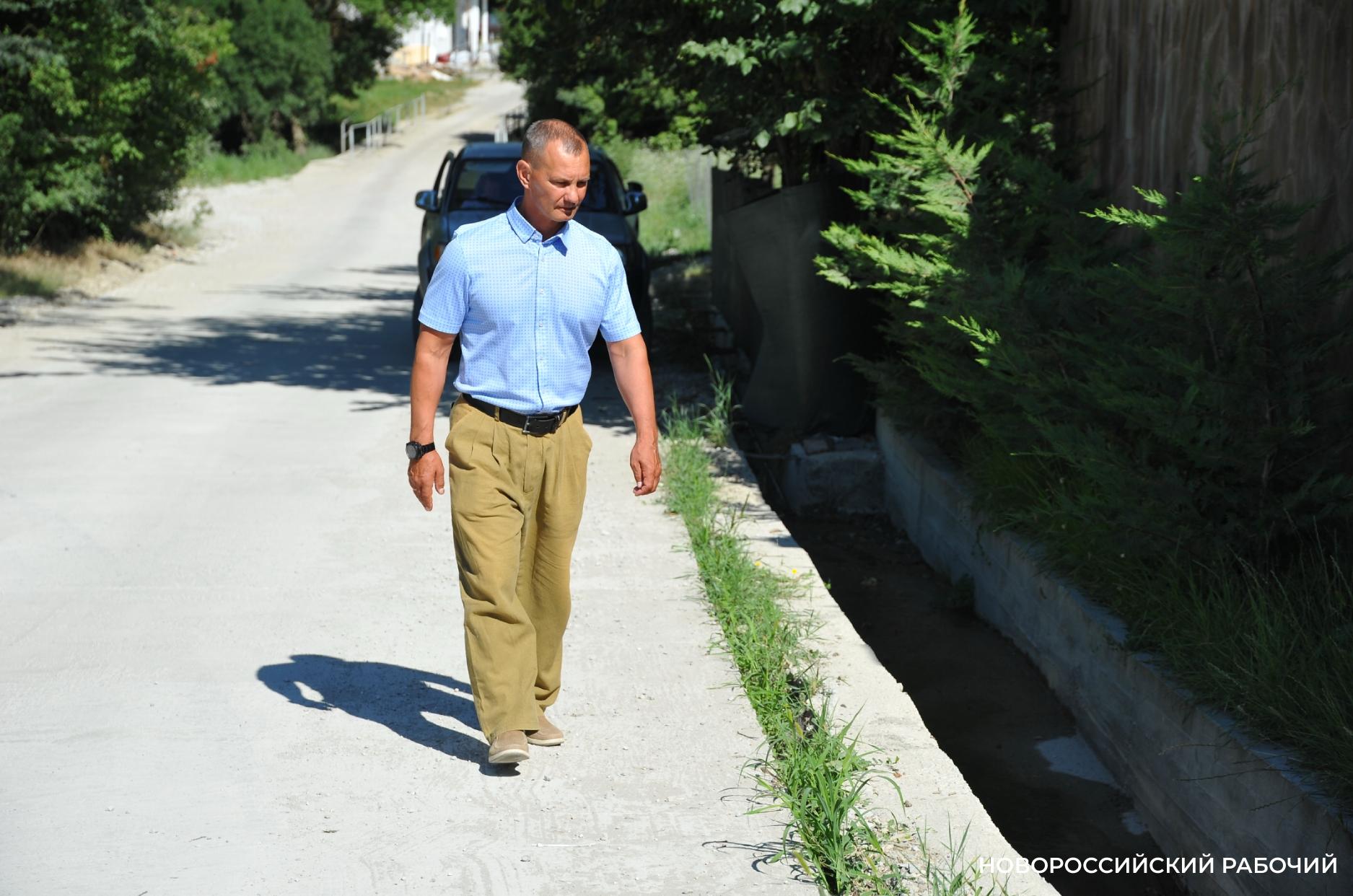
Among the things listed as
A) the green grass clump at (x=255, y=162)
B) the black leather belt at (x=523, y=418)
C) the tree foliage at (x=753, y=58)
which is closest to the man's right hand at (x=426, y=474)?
the black leather belt at (x=523, y=418)

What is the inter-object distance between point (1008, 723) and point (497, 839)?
110 inches

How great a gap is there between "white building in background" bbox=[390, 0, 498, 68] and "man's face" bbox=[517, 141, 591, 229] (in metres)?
78.7

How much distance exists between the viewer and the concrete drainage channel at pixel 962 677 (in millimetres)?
5164

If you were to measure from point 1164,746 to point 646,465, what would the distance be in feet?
6.37

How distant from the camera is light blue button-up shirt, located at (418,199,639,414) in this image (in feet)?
14.2

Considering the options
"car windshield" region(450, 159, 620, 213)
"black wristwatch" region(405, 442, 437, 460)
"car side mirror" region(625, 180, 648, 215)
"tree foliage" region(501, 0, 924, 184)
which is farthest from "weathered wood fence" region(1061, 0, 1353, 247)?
"car windshield" region(450, 159, 620, 213)

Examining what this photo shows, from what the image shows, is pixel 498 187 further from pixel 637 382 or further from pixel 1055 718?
pixel 637 382

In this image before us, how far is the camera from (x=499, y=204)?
41.0ft

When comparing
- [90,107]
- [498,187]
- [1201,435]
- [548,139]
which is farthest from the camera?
[90,107]

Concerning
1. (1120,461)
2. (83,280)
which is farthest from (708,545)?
(83,280)

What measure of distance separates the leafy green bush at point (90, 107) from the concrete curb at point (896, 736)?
48.5ft

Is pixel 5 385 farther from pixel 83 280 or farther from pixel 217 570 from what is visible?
pixel 83 280

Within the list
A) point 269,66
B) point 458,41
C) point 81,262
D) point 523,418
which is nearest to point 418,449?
point 523,418

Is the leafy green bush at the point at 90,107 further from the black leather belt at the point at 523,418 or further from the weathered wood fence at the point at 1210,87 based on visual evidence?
the black leather belt at the point at 523,418
